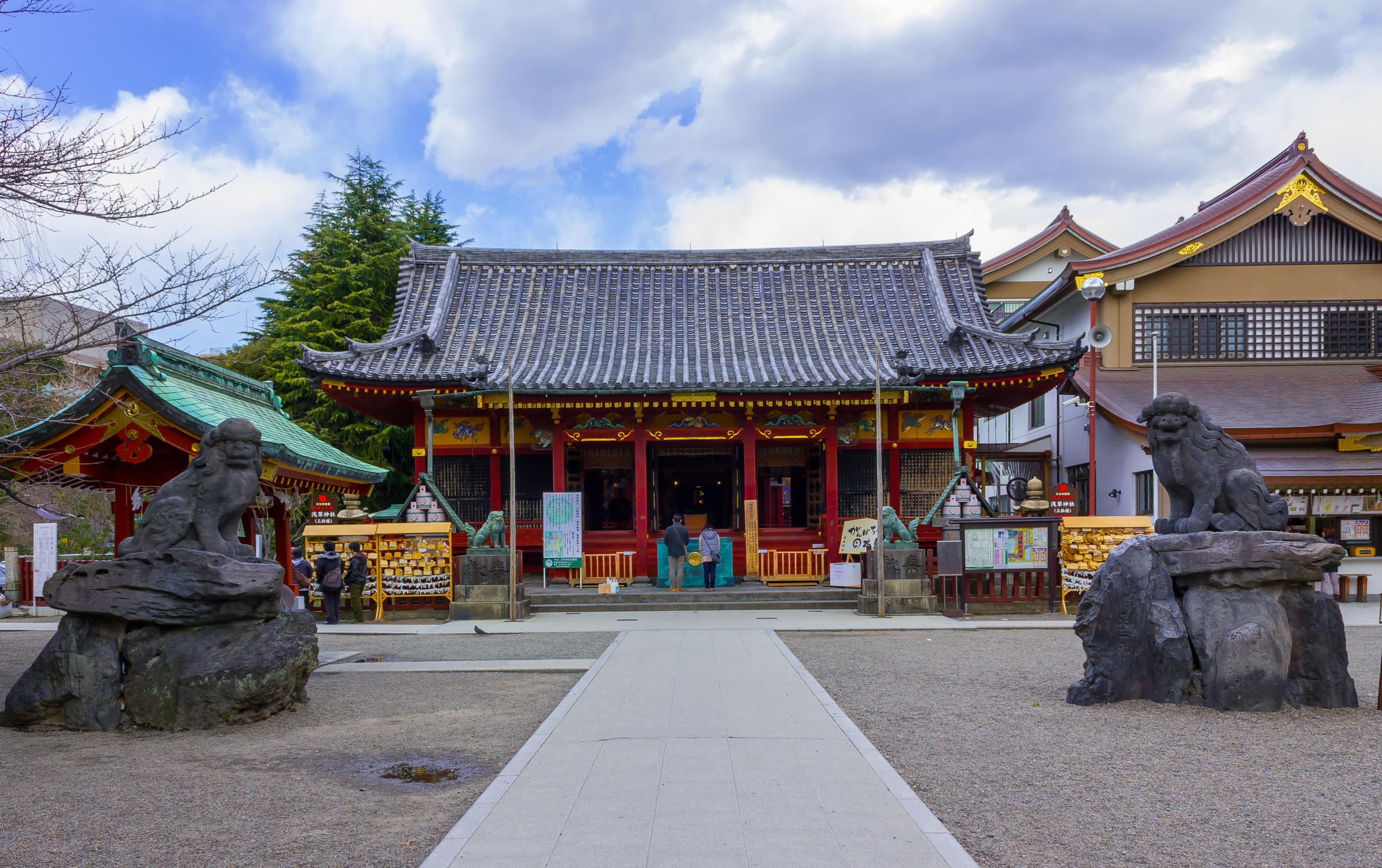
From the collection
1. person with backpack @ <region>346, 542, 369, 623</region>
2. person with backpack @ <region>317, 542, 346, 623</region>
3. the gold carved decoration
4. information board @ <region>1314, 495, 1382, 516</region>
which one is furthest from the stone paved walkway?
the gold carved decoration

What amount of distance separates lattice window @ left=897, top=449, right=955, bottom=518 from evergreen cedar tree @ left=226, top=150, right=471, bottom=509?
14.7 m

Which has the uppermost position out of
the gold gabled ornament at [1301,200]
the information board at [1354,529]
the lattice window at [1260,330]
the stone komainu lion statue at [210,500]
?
the gold gabled ornament at [1301,200]

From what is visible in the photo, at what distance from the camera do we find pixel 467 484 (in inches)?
838

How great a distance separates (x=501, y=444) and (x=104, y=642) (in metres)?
13.5

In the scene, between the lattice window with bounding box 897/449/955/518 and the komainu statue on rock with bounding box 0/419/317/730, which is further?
the lattice window with bounding box 897/449/955/518

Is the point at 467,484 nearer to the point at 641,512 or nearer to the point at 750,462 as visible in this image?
the point at 641,512

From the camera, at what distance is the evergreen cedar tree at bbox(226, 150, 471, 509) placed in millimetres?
28031

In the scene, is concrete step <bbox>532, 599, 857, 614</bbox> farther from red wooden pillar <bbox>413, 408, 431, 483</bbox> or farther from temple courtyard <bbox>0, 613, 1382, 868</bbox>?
temple courtyard <bbox>0, 613, 1382, 868</bbox>

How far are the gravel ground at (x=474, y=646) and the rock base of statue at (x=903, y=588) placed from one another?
5.10 m

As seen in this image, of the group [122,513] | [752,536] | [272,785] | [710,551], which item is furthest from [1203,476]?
[122,513]

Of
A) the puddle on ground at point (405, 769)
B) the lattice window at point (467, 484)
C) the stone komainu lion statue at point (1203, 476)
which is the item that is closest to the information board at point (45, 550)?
the lattice window at point (467, 484)

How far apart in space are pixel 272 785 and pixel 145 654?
8.16 ft

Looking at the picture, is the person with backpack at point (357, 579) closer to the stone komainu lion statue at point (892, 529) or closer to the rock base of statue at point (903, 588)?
the rock base of statue at point (903, 588)

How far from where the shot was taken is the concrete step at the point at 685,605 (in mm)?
17781
